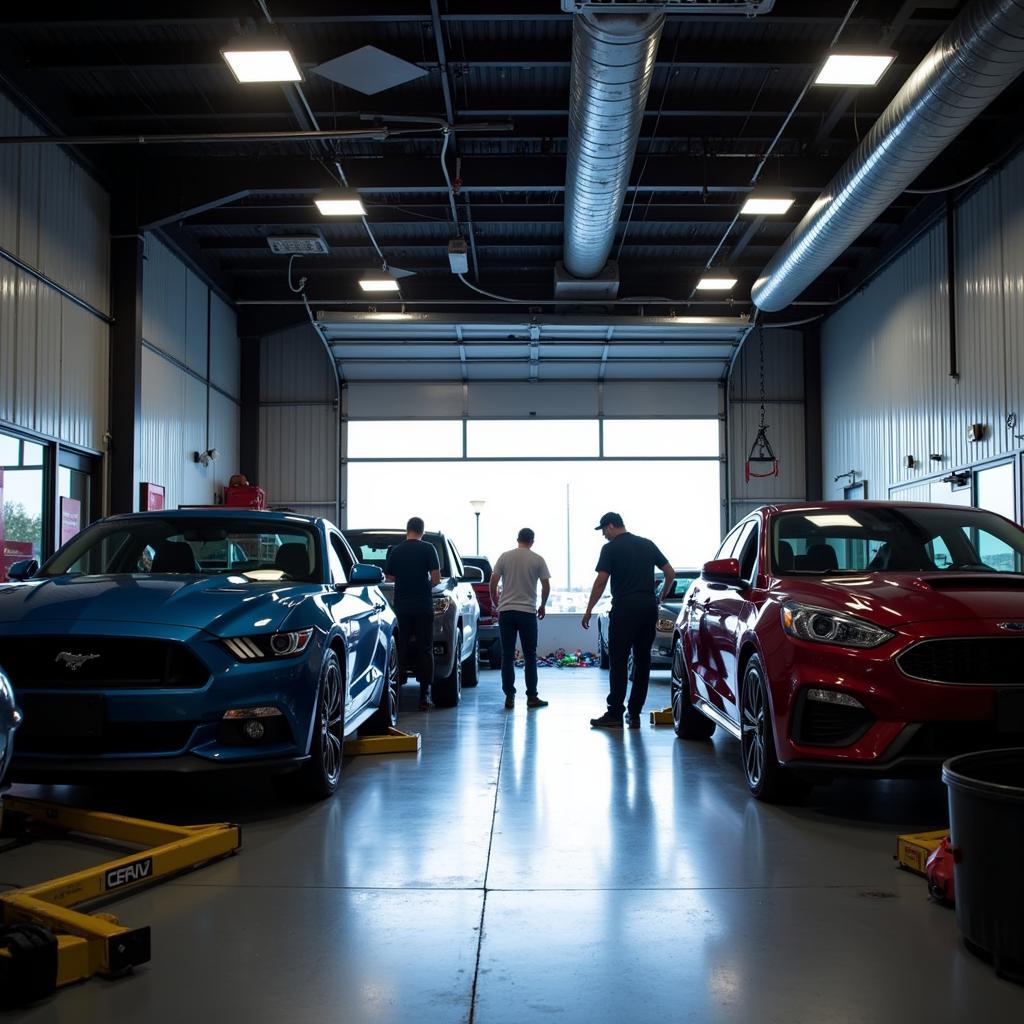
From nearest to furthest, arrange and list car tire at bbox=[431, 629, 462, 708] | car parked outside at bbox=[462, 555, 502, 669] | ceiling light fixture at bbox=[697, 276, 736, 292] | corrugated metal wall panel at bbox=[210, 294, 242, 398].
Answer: car tire at bbox=[431, 629, 462, 708] → car parked outside at bbox=[462, 555, 502, 669] → ceiling light fixture at bbox=[697, 276, 736, 292] → corrugated metal wall panel at bbox=[210, 294, 242, 398]

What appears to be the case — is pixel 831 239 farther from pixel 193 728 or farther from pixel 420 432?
pixel 193 728

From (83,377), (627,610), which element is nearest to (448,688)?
(627,610)

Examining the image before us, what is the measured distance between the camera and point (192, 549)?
21.1ft

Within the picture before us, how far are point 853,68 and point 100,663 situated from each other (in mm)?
9380

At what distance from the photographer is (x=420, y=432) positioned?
22000mm

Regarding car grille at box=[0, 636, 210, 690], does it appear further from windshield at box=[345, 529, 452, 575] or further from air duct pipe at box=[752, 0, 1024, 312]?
air duct pipe at box=[752, 0, 1024, 312]

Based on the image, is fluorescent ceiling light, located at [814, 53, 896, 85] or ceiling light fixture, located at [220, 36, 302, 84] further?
fluorescent ceiling light, located at [814, 53, 896, 85]

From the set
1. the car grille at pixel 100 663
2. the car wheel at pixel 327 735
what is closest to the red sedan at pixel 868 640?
the car wheel at pixel 327 735

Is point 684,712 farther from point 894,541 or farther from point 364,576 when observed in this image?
point 364,576

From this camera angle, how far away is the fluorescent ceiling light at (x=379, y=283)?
1870cm

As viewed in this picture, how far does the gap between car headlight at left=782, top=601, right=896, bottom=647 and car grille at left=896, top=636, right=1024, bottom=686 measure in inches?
6.1

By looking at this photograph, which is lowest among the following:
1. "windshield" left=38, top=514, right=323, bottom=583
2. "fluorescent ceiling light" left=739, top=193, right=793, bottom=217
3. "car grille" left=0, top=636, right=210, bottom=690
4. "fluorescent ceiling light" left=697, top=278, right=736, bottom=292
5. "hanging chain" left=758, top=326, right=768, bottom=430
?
"car grille" left=0, top=636, right=210, bottom=690

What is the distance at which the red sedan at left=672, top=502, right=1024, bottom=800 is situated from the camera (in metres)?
4.91

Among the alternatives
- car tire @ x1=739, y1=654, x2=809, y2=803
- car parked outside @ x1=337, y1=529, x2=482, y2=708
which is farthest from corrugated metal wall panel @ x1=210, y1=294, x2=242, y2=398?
car tire @ x1=739, y1=654, x2=809, y2=803
